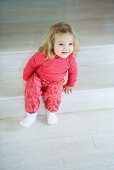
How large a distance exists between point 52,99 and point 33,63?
9.0 inches

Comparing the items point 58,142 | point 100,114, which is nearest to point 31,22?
point 100,114

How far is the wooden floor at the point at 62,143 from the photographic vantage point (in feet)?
4.12

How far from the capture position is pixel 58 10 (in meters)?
2.50

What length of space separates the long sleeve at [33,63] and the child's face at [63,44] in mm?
102

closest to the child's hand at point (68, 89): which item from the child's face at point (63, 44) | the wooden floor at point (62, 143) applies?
the wooden floor at point (62, 143)

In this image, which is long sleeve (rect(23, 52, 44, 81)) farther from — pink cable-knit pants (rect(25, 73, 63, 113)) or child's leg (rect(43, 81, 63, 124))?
child's leg (rect(43, 81, 63, 124))

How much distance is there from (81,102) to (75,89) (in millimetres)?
98

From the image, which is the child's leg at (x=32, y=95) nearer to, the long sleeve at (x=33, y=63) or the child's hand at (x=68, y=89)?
the long sleeve at (x=33, y=63)

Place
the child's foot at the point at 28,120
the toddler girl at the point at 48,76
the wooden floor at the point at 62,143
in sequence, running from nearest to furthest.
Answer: the wooden floor at the point at 62,143 → the toddler girl at the point at 48,76 → the child's foot at the point at 28,120

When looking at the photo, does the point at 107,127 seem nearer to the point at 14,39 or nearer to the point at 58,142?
the point at 58,142

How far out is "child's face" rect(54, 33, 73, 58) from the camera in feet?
4.28

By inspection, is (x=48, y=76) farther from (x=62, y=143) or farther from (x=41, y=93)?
(x=62, y=143)

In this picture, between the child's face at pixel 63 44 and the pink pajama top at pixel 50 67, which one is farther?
the pink pajama top at pixel 50 67

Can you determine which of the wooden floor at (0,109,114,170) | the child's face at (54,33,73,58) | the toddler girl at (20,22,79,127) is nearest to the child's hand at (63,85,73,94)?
the toddler girl at (20,22,79,127)
